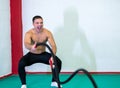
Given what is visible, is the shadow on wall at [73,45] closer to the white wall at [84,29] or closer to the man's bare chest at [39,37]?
the white wall at [84,29]

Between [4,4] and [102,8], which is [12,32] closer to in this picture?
[4,4]

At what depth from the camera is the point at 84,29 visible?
4867mm

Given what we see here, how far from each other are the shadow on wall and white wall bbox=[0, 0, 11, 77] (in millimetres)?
979

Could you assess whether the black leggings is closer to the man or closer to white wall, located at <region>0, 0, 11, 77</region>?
the man

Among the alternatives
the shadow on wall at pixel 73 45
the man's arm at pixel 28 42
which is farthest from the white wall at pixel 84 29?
the man's arm at pixel 28 42

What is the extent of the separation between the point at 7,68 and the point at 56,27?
1.29 metres

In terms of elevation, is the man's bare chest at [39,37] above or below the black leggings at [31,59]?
above

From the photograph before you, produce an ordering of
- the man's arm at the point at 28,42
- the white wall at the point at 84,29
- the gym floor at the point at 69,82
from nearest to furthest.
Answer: the man's arm at the point at 28,42 < the gym floor at the point at 69,82 < the white wall at the point at 84,29

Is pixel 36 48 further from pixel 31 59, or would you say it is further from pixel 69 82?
pixel 69 82

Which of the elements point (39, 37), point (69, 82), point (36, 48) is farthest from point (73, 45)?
point (36, 48)

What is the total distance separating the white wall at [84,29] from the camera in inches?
190

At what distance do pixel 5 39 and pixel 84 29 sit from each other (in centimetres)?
158

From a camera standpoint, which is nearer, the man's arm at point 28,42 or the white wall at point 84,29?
the man's arm at point 28,42

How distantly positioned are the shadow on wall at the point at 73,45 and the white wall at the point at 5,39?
0.98 metres
